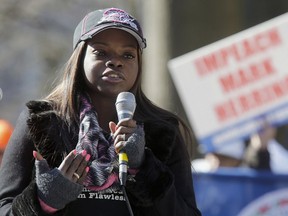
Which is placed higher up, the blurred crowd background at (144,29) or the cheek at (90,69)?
the cheek at (90,69)

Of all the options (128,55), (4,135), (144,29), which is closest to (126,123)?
(128,55)

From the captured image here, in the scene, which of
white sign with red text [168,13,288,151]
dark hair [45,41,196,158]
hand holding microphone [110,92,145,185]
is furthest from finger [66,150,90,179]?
white sign with red text [168,13,288,151]

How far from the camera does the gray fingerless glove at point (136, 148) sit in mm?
3443

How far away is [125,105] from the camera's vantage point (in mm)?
3463

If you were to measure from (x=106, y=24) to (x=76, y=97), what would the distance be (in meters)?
0.27

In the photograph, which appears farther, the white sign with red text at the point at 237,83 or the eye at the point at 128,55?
the white sign with red text at the point at 237,83

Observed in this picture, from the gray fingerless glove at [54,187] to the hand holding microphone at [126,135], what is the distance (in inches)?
6.4

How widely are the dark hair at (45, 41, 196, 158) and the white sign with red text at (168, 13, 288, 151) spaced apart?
131 inches

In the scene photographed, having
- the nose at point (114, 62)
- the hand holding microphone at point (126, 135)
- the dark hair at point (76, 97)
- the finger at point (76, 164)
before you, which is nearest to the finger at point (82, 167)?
the finger at point (76, 164)

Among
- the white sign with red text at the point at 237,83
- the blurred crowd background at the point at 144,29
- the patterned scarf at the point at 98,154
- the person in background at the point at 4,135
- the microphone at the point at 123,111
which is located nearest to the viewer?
the microphone at the point at 123,111

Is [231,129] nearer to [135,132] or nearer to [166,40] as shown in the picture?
[166,40]

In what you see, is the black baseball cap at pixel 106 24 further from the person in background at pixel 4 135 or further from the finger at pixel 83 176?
the person in background at pixel 4 135

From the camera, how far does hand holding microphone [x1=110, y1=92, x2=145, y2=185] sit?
11.2ft

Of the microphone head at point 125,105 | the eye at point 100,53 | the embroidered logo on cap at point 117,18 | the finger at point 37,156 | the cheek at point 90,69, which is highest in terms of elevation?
the embroidered logo on cap at point 117,18
